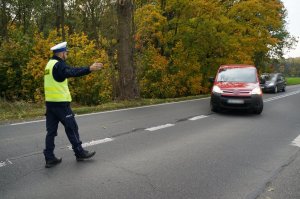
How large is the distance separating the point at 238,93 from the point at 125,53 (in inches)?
224

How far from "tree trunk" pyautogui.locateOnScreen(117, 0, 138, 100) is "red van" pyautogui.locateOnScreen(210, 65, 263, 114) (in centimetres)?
409

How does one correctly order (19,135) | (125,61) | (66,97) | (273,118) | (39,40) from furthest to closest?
1. (39,40)
2. (125,61)
3. (273,118)
4. (19,135)
5. (66,97)

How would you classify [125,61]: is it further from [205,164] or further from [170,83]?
[205,164]

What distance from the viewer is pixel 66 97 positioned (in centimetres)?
577

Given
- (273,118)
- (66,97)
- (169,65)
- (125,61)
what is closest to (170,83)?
(169,65)

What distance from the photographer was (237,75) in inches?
534

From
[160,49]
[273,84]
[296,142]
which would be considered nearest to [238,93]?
[296,142]

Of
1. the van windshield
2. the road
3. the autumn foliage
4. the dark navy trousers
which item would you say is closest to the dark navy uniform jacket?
the dark navy trousers

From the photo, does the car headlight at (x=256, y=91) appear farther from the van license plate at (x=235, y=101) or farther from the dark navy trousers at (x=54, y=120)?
the dark navy trousers at (x=54, y=120)

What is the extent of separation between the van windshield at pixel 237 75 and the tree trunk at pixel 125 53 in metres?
4.11

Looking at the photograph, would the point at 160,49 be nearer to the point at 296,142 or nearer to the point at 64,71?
the point at 296,142

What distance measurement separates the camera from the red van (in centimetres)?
1219

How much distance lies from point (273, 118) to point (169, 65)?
1249 centimetres

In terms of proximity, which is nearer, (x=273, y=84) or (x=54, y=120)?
(x=54, y=120)
